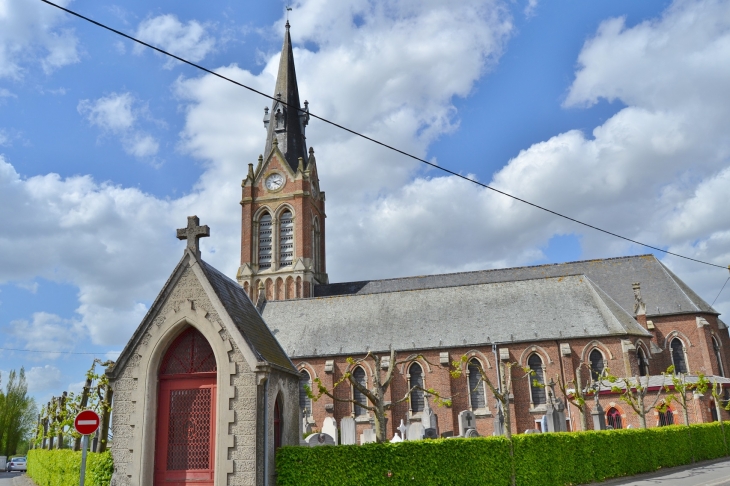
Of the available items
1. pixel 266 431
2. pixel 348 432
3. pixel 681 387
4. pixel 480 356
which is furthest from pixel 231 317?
pixel 480 356

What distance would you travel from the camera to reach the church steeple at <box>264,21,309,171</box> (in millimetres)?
59312

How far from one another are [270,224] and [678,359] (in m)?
35.3

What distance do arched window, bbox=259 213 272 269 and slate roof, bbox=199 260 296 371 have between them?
4010 centimetres

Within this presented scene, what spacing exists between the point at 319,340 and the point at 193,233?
28867 mm

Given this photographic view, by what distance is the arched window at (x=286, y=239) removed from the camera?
180 ft

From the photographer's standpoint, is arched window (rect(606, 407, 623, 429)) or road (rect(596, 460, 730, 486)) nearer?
road (rect(596, 460, 730, 486))

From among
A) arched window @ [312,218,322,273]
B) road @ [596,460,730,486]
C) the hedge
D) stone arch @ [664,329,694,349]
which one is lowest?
road @ [596,460,730,486]

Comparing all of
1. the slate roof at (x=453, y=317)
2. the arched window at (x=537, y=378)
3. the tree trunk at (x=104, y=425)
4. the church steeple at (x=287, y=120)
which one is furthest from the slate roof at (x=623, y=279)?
the tree trunk at (x=104, y=425)

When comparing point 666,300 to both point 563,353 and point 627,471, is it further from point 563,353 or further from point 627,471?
point 627,471

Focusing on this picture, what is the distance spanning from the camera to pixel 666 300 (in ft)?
135

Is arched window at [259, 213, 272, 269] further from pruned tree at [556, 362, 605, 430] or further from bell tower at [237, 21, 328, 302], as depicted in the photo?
pruned tree at [556, 362, 605, 430]

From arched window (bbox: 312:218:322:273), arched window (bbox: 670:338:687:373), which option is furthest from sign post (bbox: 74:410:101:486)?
arched window (bbox: 312:218:322:273)

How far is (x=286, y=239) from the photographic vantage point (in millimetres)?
55781

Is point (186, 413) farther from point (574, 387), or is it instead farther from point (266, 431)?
point (574, 387)
